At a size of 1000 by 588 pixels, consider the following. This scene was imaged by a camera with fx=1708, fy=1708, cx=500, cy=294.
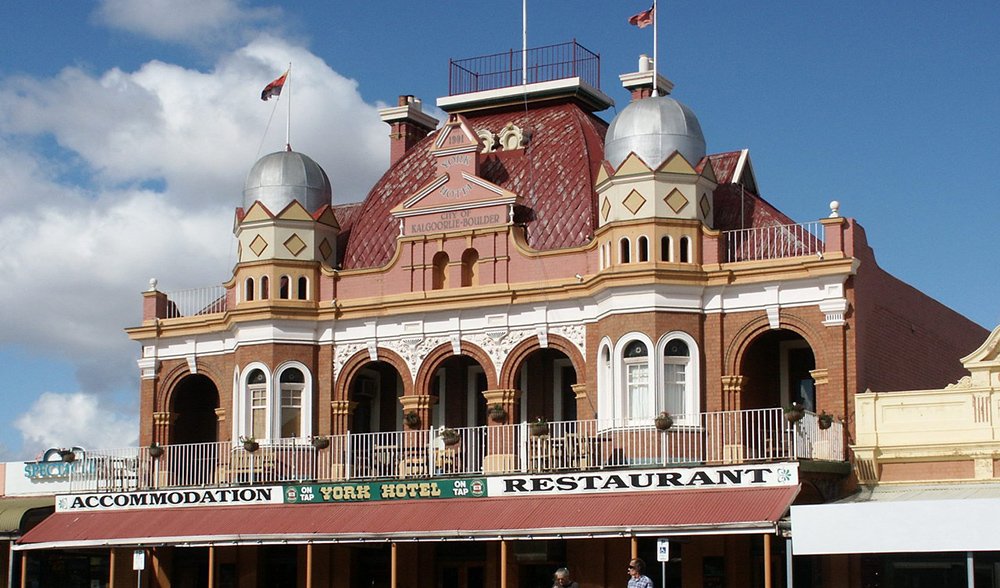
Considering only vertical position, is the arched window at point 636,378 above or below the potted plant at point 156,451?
above

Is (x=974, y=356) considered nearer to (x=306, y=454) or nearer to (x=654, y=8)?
(x=654, y=8)

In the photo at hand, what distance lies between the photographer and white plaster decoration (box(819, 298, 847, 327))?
32.6 metres

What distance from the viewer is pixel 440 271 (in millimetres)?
37250

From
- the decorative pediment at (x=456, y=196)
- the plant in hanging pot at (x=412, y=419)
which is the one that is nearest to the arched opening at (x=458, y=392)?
the plant in hanging pot at (x=412, y=419)

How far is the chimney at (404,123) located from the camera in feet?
140

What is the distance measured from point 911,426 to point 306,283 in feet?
45.5

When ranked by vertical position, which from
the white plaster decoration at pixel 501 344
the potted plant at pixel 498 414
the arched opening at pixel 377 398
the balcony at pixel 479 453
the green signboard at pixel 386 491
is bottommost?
the green signboard at pixel 386 491

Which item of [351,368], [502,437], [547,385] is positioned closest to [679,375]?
[502,437]

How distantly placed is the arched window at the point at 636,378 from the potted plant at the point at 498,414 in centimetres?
304

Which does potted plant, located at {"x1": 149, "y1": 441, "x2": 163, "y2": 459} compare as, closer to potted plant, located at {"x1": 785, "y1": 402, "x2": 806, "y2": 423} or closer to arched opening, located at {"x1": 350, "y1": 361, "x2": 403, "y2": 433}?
arched opening, located at {"x1": 350, "y1": 361, "x2": 403, "y2": 433}

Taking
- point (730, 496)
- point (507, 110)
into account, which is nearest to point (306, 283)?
point (507, 110)

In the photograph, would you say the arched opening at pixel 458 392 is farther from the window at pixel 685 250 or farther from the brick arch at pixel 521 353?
the window at pixel 685 250

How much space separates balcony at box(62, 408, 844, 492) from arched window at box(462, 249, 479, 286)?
3.27 m

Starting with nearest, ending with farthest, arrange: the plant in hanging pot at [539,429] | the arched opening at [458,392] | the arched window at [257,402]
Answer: the plant in hanging pot at [539,429], the arched window at [257,402], the arched opening at [458,392]
